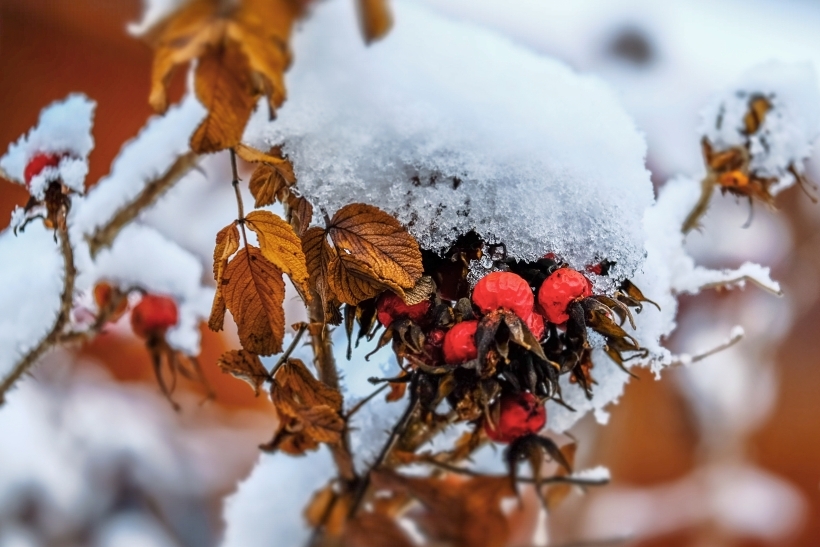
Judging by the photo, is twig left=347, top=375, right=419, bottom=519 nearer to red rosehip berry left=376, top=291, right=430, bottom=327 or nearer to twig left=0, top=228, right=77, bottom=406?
red rosehip berry left=376, top=291, right=430, bottom=327

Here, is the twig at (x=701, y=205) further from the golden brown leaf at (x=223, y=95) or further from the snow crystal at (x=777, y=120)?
the golden brown leaf at (x=223, y=95)

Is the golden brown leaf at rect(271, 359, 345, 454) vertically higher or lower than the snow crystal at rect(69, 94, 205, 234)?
lower

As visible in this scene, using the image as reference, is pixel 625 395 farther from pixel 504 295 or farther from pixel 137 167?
pixel 137 167

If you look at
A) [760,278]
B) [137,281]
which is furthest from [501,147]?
[137,281]

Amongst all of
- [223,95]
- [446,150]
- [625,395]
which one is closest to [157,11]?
[223,95]

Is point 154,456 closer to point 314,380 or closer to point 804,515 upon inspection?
point 314,380

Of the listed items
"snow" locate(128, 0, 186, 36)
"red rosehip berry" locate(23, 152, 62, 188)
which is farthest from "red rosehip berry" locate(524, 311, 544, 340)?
"red rosehip berry" locate(23, 152, 62, 188)
